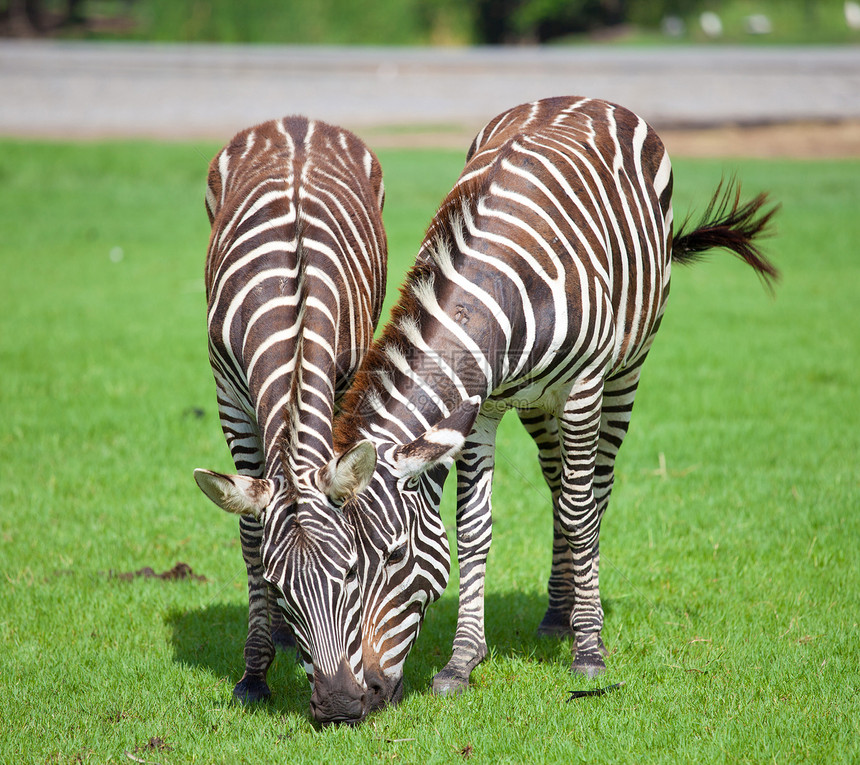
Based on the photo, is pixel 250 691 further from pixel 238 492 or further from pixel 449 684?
pixel 238 492

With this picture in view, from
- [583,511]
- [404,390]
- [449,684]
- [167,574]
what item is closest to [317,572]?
[404,390]

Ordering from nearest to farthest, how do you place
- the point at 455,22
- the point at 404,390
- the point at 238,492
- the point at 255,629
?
the point at 238,492
the point at 404,390
the point at 255,629
the point at 455,22

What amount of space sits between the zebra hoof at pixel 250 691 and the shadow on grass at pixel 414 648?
0.04 meters

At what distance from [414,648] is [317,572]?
69.6 inches

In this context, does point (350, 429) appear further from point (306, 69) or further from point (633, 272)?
point (306, 69)

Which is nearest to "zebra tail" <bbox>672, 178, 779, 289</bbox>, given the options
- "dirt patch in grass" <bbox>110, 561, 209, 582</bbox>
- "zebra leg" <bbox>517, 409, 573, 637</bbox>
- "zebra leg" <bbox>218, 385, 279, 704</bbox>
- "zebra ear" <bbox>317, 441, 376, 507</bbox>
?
"zebra leg" <bbox>517, 409, 573, 637</bbox>

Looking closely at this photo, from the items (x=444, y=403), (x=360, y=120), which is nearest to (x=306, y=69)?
(x=360, y=120)

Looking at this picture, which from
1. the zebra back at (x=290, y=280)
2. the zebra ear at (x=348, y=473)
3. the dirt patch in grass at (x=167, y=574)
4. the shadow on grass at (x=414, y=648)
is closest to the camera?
the zebra ear at (x=348, y=473)

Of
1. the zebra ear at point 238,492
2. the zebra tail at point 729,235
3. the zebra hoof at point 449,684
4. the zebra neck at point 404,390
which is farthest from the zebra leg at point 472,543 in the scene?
the zebra tail at point 729,235

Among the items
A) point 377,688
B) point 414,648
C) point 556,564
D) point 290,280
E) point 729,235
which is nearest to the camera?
point 377,688

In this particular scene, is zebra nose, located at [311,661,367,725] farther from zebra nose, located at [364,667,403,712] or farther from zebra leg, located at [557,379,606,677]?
zebra leg, located at [557,379,606,677]

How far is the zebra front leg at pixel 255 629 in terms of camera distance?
178 inches

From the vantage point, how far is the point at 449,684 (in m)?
4.49

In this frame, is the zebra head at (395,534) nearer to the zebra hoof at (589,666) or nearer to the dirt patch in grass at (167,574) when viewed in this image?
the zebra hoof at (589,666)
